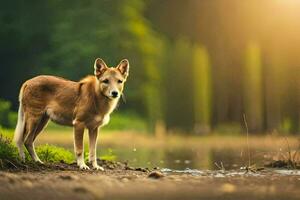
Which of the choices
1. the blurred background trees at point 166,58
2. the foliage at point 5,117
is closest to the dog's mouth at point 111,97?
the foliage at point 5,117

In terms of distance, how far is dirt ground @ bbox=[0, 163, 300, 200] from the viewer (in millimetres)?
10523

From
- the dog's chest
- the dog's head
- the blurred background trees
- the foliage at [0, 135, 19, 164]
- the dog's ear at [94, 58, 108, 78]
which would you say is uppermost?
the blurred background trees

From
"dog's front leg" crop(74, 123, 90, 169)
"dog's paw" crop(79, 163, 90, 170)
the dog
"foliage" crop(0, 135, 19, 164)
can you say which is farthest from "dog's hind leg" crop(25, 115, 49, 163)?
"dog's paw" crop(79, 163, 90, 170)

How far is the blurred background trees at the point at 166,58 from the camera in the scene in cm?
3569

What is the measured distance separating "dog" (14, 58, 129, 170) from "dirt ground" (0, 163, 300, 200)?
2.04ft

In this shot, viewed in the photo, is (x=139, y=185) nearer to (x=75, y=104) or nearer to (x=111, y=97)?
(x=111, y=97)

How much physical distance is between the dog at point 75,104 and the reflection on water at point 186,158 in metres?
2.12

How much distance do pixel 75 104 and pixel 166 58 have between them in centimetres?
2496

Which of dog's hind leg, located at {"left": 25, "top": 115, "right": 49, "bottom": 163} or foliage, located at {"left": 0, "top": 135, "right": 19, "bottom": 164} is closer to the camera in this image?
foliage, located at {"left": 0, "top": 135, "right": 19, "bottom": 164}

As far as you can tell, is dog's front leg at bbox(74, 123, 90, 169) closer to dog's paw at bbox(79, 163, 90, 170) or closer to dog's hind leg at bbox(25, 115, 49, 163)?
dog's paw at bbox(79, 163, 90, 170)

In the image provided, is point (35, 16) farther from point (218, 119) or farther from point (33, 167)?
point (33, 167)

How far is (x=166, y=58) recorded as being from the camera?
3919 cm

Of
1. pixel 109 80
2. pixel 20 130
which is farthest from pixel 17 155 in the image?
pixel 109 80

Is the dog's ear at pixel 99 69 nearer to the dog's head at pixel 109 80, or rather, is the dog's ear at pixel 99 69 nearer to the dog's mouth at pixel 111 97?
the dog's head at pixel 109 80
